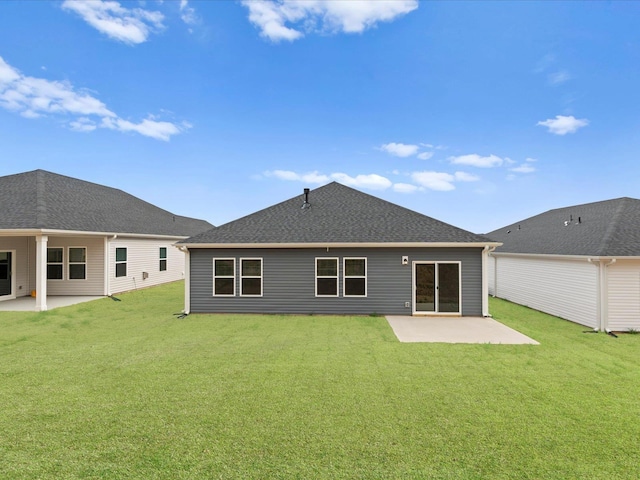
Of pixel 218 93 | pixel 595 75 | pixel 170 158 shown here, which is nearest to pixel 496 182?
pixel 595 75

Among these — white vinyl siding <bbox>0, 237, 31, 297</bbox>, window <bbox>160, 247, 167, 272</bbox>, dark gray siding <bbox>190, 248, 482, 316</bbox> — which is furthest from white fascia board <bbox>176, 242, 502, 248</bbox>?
window <bbox>160, 247, 167, 272</bbox>

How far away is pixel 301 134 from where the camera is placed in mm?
22234

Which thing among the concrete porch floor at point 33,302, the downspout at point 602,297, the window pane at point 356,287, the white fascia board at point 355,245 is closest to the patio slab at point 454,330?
the window pane at point 356,287

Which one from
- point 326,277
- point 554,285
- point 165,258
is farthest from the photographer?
point 165,258

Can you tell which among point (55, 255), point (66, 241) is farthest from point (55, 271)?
point (66, 241)

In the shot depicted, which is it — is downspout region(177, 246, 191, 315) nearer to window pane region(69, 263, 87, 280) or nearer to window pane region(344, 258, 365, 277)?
window pane region(344, 258, 365, 277)

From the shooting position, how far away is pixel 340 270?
1066 cm

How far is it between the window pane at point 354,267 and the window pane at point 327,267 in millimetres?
A: 392

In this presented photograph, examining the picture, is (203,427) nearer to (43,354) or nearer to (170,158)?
(43,354)

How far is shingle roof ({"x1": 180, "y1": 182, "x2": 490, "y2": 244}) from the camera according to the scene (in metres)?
10.5

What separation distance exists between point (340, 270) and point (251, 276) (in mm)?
3237

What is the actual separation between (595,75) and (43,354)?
27.3 metres

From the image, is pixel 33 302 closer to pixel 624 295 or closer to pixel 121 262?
pixel 121 262

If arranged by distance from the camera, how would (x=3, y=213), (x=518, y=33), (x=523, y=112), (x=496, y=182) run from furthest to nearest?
1. (x=496, y=182)
2. (x=523, y=112)
3. (x=518, y=33)
4. (x=3, y=213)
